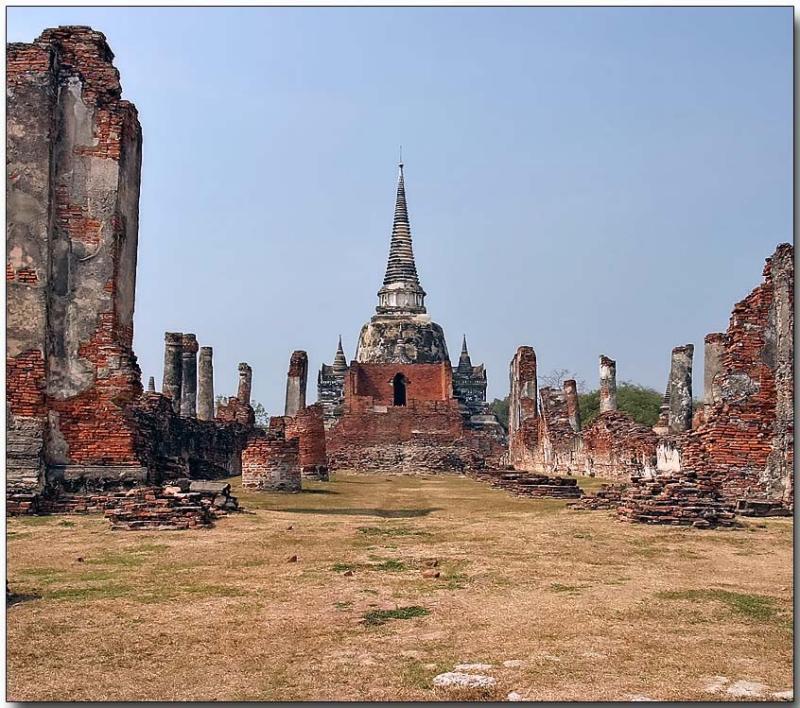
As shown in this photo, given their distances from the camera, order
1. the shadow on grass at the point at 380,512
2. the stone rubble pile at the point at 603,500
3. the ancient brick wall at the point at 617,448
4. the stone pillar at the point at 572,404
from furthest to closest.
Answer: the stone pillar at the point at 572,404, the ancient brick wall at the point at 617,448, the stone rubble pile at the point at 603,500, the shadow on grass at the point at 380,512

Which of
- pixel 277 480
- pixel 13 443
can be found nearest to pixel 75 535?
pixel 13 443

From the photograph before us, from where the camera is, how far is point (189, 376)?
2814cm

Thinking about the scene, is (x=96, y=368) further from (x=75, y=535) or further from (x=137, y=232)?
(x=75, y=535)

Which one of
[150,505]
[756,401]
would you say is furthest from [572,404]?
[150,505]

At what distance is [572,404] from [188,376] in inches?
520

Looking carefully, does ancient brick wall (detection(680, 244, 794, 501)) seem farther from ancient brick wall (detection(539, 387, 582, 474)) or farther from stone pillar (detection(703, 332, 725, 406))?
ancient brick wall (detection(539, 387, 582, 474))

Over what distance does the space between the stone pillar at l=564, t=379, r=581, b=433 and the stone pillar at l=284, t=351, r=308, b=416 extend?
30.5 ft

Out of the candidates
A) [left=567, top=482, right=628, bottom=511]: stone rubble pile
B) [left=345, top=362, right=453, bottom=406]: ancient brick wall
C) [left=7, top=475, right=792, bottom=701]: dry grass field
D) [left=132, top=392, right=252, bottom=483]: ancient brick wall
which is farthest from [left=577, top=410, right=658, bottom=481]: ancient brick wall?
[left=345, top=362, right=453, bottom=406]: ancient brick wall

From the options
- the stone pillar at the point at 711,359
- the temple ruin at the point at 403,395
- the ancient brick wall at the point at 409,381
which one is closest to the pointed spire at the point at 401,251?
the temple ruin at the point at 403,395

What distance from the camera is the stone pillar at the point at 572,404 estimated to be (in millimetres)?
33031

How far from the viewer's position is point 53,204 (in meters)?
12.1

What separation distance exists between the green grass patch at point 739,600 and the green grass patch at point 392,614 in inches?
60.5

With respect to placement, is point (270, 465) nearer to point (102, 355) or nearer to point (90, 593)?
point (102, 355)

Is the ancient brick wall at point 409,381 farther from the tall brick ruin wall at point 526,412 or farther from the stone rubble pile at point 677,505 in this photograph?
the stone rubble pile at point 677,505
